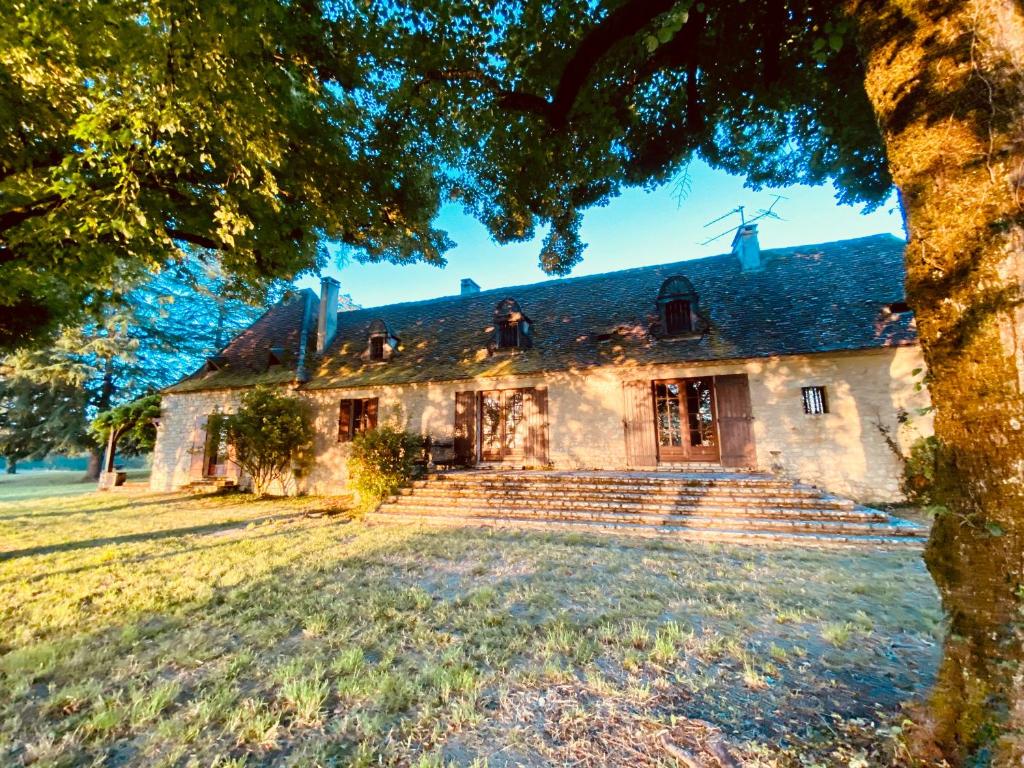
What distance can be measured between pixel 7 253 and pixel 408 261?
21.1 feet

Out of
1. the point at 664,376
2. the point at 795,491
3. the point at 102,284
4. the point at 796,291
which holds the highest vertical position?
the point at 796,291

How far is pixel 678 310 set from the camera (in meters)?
11.4

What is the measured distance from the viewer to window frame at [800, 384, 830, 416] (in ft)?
30.5

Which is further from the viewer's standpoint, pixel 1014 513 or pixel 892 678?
pixel 892 678

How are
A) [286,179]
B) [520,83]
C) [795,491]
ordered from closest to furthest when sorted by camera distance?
[520,83] < [286,179] < [795,491]

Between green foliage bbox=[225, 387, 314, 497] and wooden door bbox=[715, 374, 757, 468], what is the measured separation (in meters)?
12.9

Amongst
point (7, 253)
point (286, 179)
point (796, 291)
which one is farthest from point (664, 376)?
point (7, 253)

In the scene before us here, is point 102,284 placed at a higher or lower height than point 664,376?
higher

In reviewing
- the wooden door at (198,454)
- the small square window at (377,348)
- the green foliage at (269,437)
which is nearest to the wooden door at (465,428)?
the small square window at (377,348)

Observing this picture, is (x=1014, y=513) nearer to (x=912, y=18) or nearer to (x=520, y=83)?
(x=912, y=18)

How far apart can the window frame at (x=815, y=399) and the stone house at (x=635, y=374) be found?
0.08 ft

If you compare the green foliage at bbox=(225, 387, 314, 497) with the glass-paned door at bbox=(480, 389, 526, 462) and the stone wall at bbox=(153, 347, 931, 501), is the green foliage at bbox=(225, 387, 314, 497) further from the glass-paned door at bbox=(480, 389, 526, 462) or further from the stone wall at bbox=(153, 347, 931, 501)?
the glass-paned door at bbox=(480, 389, 526, 462)

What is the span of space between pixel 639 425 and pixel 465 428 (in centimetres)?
522

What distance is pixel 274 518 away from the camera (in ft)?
28.9
